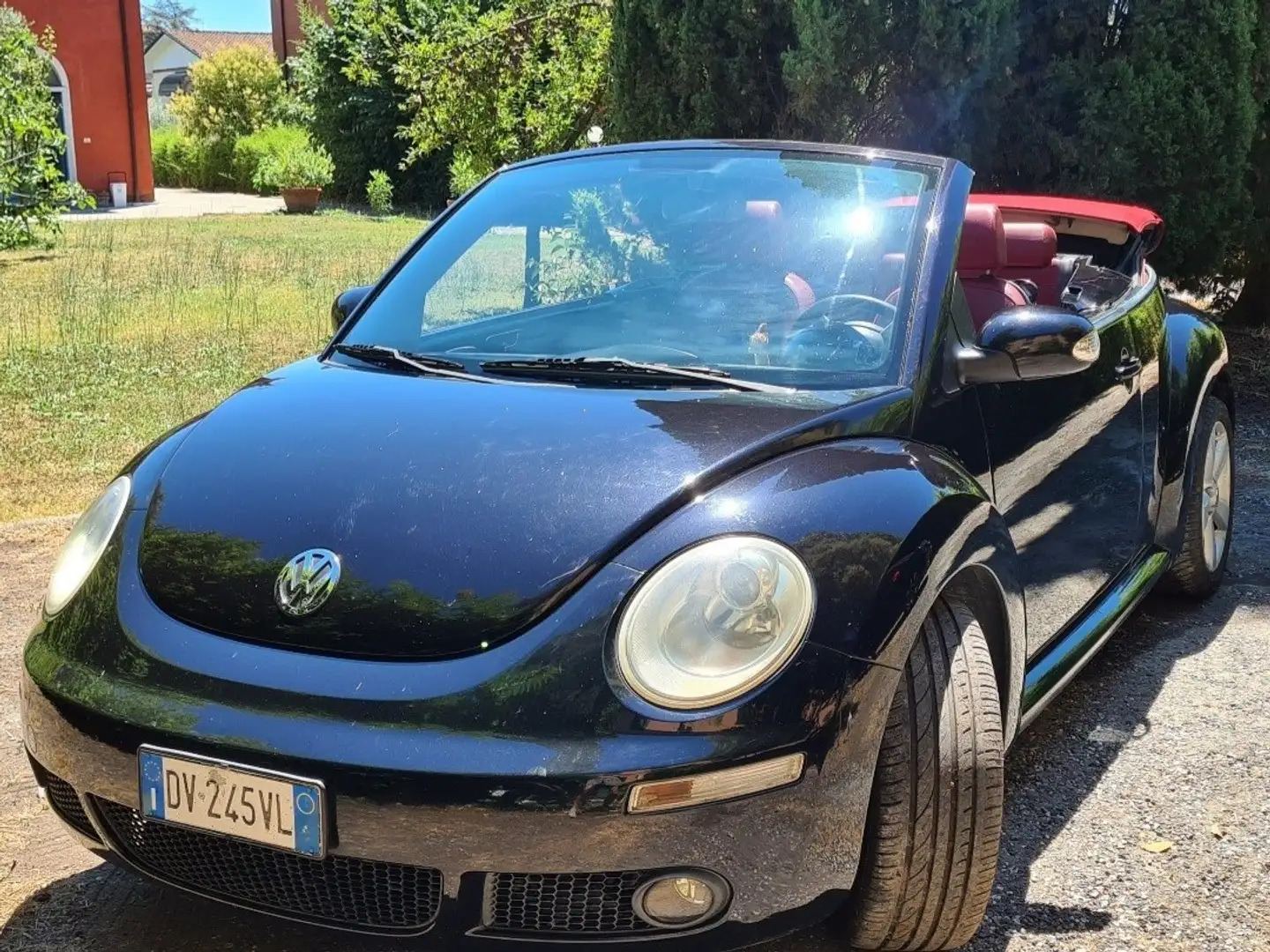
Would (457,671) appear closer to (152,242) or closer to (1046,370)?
(1046,370)

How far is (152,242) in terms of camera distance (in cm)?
1697

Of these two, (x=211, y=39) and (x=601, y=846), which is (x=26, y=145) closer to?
(x=601, y=846)

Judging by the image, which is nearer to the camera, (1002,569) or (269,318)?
(1002,569)

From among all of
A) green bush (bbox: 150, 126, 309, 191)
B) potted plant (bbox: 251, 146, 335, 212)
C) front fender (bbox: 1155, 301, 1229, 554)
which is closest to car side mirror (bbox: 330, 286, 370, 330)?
front fender (bbox: 1155, 301, 1229, 554)

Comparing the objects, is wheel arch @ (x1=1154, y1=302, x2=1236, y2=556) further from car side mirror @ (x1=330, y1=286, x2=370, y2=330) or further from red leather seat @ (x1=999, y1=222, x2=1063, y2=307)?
car side mirror @ (x1=330, y1=286, x2=370, y2=330)

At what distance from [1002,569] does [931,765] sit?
1.61 feet

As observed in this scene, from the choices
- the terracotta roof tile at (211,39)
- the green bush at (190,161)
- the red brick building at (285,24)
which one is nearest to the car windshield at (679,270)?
the green bush at (190,161)

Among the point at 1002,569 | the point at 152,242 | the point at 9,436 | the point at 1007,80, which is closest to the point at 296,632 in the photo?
the point at 1002,569

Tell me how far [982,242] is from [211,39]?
7951 centimetres

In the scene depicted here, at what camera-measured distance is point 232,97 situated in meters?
37.6

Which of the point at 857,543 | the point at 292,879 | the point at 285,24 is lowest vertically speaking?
the point at 292,879

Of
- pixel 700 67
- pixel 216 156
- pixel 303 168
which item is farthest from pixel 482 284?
pixel 216 156

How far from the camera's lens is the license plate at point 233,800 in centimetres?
193

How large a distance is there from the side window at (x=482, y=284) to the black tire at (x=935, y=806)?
60.1 inches
